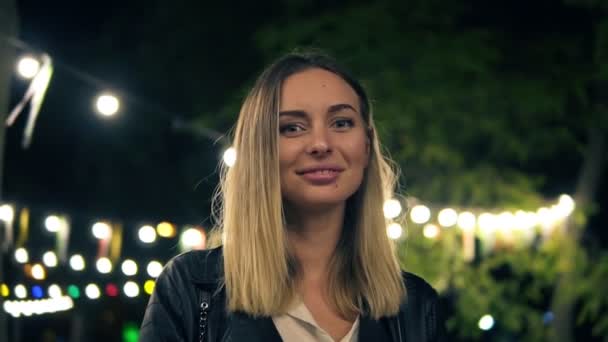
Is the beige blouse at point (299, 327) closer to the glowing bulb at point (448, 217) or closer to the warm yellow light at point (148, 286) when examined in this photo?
the warm yellow light at point (148, 286)

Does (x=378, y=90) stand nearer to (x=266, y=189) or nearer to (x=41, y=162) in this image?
(x=41, y=162)

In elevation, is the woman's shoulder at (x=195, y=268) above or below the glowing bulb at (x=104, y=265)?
below

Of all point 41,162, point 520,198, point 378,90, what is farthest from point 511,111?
point 41,162

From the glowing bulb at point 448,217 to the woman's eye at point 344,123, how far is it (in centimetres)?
729

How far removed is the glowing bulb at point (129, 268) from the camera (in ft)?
20.9

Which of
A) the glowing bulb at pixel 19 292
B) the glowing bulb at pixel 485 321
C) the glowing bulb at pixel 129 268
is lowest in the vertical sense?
the glowing bulb at pixel 19 292

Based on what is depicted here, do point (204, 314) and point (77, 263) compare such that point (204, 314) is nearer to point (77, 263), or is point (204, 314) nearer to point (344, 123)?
point (344, 123)

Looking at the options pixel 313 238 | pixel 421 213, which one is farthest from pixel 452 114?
pixel 313 238

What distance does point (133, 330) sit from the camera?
18562mm

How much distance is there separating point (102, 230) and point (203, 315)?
4.65 meters

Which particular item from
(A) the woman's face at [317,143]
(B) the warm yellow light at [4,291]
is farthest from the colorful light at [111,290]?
(A) the woman's face at [317,143]

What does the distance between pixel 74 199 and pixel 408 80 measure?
5665 millimetres

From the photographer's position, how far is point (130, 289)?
6.04 metres

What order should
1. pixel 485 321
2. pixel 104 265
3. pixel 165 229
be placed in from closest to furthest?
1. pixel 165 229
2. pixel 104 265
3. pixel 485 321
